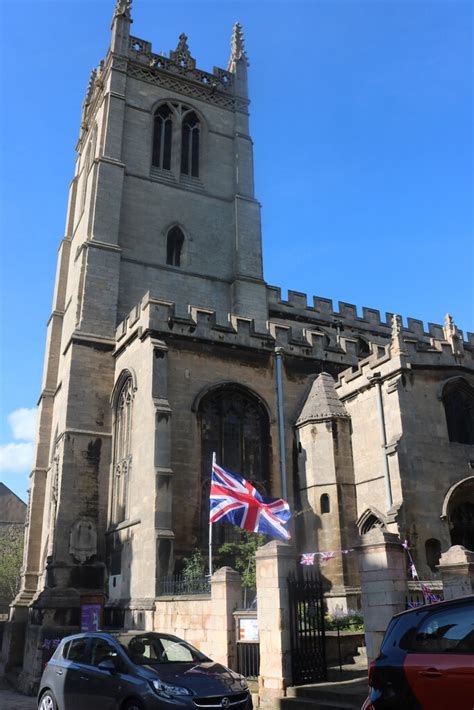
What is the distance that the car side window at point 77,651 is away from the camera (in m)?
9.16

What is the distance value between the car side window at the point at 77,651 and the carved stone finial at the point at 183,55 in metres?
32.0

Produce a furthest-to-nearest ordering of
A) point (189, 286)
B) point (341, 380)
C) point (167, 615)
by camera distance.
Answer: point (189, 286) < point (341, 380) < point (167, 615)

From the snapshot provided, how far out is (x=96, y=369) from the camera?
23750mm

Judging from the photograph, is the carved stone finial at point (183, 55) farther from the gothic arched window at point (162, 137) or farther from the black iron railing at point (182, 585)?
the black iron railing at point (182, 585)

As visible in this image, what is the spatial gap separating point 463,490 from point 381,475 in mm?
2417

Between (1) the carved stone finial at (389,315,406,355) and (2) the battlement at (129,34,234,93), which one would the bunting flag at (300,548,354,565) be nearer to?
(1) the carved stone finial at (389,315,406,355)

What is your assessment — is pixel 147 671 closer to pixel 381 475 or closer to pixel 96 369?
pixel 381 475

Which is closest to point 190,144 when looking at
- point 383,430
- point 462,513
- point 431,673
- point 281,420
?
point 281,420

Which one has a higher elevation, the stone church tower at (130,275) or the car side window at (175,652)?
the stone church tower at (130,275)

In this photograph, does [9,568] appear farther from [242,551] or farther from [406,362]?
[406,362]

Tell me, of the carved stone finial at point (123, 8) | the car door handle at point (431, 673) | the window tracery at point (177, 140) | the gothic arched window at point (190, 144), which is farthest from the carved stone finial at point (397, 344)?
the carved stone finial at point (123, 8)

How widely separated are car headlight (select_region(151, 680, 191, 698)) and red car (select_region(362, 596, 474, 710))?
2.95 meters

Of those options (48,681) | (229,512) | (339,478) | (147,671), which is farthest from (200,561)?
(147,671)

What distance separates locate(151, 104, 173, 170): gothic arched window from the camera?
103 ft
